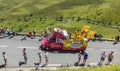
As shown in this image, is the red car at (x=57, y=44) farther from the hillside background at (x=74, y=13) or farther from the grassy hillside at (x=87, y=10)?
the grassy hillside at (x=87, y=10)

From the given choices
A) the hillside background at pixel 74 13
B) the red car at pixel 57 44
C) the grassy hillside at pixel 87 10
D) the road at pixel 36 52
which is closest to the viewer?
the road at pixel 36 52

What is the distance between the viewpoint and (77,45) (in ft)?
156

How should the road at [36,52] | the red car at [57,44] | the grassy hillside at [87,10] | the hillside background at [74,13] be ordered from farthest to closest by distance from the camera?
the hillside background at [74,13] → the grassy hillside at [87,10] → the red car at [57,44] → the road at [36,52]

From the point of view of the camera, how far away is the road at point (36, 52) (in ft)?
139

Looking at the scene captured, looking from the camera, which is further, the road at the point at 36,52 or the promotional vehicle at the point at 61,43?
the promotional vehicle at the point at 61,43

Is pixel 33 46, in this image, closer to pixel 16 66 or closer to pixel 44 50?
pixel 44 50

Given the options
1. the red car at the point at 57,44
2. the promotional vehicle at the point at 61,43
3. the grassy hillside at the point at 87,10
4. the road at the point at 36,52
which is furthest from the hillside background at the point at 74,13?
the red car at the point at 57,44

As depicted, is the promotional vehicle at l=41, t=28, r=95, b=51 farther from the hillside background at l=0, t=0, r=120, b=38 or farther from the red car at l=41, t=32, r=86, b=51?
the hillside background at l=0, t=0, r=120, b=38

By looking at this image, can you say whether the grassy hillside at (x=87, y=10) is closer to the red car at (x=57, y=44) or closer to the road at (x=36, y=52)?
the road at (x=36, y=52)

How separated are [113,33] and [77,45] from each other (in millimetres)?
36502

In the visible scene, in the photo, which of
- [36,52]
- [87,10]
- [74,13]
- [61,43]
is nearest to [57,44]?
[61,43]

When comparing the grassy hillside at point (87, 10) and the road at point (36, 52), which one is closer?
the road at point (36, 52)

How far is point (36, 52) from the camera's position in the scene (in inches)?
1807

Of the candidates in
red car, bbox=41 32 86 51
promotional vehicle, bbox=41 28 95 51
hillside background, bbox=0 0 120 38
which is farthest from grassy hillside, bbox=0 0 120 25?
red car, bbox=41 32 86 51
